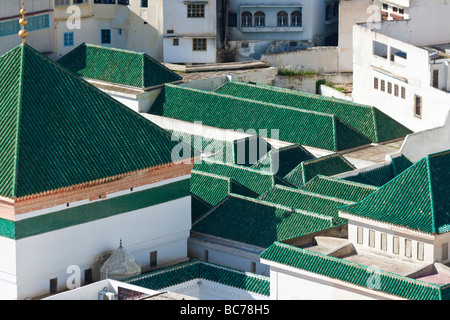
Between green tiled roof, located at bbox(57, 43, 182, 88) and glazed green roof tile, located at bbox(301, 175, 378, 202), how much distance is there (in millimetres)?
15567

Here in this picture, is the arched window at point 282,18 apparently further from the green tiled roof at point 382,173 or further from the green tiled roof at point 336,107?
the green tiled roof at point 382,173

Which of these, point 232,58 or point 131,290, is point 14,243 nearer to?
point 131,290

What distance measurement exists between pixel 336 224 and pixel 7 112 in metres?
13.1

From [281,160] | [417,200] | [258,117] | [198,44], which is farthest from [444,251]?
[198,44]

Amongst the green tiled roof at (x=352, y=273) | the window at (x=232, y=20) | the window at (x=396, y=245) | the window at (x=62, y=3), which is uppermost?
the window at (x=62, y=3)

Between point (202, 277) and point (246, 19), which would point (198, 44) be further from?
point (202, 277)

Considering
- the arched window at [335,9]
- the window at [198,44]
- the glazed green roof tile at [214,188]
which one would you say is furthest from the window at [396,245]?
the arched window at [335,9]

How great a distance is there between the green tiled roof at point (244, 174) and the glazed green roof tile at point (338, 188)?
1.66 meters

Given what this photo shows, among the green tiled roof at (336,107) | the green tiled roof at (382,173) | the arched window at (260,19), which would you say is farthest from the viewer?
the arched window at (260,19)

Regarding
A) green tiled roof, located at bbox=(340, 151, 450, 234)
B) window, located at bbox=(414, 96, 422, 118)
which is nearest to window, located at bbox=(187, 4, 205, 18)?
window, located at bbox=(414, 96, 422, 118)

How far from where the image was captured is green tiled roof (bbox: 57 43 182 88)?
7412 centimetres

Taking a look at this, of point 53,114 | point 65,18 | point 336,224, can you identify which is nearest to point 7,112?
point 53,114

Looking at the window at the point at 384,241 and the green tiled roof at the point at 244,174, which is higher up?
the green tiled roof at the point at 244,174

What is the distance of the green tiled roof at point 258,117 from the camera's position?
6844 centimetres
